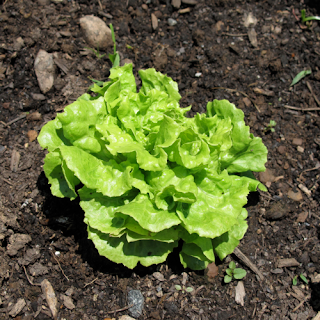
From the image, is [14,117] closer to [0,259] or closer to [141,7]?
[0,259]

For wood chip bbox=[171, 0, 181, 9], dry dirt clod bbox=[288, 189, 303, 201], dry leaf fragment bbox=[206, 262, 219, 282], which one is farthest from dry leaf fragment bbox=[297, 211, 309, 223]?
wood chip bbox=[171, 0, 181, 9]

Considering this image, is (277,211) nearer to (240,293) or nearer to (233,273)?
(233,273)

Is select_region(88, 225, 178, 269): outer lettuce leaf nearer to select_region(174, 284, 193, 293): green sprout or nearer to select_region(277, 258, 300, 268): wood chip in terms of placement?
select_region(174, 284, 193, 293): green sprout

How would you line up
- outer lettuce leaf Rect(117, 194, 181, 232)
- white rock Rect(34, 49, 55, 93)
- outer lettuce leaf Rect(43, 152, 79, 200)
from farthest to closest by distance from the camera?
white rock Rect(34, 49, 55, 93) → outer lettuce leaf Rect(43, 152, 79, 200) → outer lettuce leaf Rect(117, 194, 181, 232)

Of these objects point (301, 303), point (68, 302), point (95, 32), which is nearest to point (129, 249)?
point (68, 302)

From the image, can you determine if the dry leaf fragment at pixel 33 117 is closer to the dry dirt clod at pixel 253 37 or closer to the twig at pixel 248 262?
the twig at pixel 248 262

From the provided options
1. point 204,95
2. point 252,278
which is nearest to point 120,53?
point 204,95
